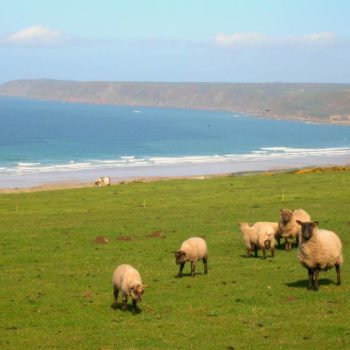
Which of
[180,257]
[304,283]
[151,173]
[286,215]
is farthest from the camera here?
[151,173]

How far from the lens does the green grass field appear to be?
653 inches

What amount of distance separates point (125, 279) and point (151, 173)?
7574 centimetres

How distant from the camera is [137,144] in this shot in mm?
160375

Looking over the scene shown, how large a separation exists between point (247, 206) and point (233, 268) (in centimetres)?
1748

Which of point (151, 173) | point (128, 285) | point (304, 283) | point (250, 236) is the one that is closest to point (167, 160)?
point (151, 173)

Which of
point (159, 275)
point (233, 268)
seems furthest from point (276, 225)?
point (159, 275)

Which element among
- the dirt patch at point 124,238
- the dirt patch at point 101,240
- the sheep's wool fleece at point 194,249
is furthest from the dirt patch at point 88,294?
the dirt patch at point 124,238

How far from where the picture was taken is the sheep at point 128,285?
18750 mm

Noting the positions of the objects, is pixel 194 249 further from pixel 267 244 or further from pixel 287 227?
pixel 287 227

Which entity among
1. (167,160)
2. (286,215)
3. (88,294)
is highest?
(167,160)

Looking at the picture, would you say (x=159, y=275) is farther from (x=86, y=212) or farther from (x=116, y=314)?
(x=86, y=212)

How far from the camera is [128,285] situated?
18.9m

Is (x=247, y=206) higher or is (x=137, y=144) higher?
(x=137, y=144)

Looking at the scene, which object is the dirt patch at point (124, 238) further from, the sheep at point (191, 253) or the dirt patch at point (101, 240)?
the sheep at point (191, 253)
